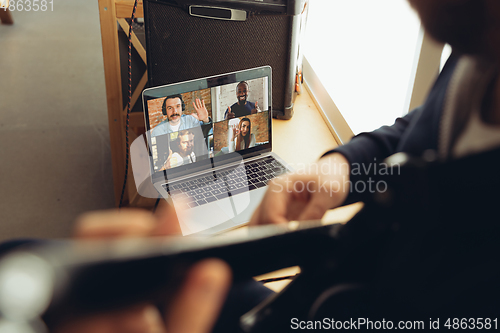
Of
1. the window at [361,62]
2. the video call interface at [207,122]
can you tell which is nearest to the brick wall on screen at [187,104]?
the video call interface at [207,122]

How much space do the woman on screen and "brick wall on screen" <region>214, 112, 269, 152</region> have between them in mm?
11

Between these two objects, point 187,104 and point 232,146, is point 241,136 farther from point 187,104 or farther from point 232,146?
point 187,104

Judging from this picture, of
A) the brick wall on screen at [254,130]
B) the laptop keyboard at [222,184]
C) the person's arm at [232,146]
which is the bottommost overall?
the laptop keyboard at [222,184]

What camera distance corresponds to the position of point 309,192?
0.39 metres

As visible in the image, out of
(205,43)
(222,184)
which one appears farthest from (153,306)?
(205,43)

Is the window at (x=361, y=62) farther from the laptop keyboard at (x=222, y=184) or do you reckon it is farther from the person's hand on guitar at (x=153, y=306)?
the person's hand on guitar at (x=153, y=306)

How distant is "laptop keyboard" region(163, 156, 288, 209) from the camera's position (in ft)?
2.53

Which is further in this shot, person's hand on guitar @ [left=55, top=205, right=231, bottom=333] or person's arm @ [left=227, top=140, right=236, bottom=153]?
person's arm @ [left=227, top=140, right=236, bottom=153]

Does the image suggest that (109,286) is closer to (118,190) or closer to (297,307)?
(297,307)

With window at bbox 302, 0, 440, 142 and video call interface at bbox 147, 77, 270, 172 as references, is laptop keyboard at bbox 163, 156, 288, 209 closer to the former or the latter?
video call interface at bbox 147, 77, 270, 172

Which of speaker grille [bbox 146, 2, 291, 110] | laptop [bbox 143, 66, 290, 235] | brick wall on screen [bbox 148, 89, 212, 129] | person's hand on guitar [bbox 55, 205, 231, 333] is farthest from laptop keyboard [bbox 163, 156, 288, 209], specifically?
person's hand on guitar [bbox 55, 205, 231, 333]

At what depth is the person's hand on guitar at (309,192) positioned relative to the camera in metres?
0.34

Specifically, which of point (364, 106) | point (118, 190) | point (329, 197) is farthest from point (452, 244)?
point (118, 190)

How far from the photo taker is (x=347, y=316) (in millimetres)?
235
